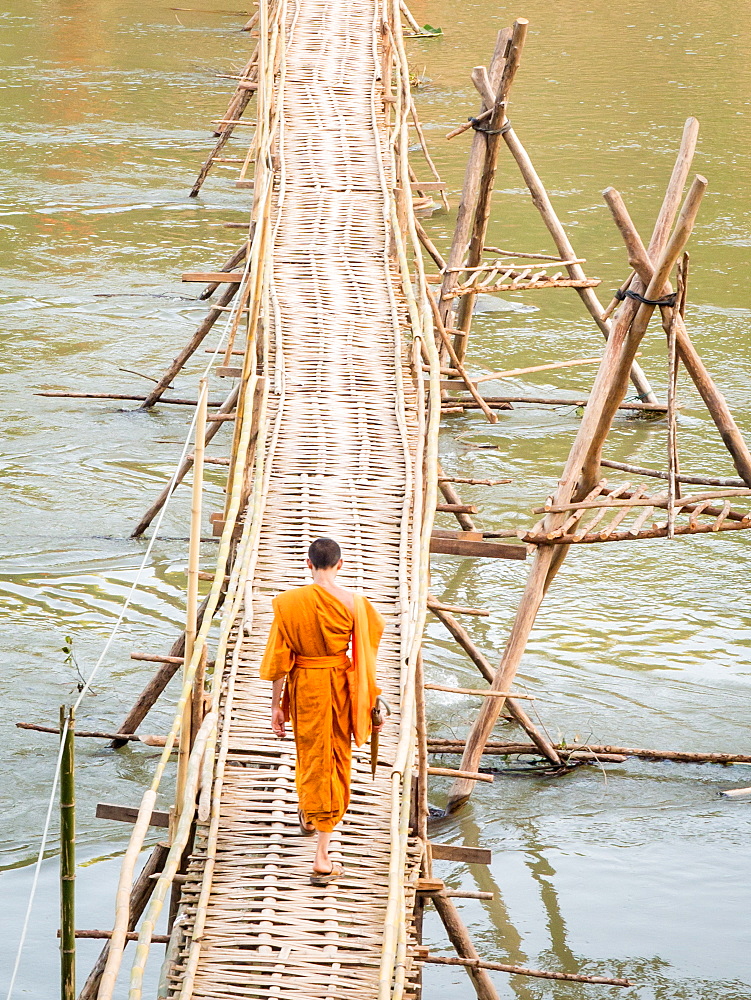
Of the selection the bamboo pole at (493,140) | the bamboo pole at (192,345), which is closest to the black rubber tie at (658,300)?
the bamboo pole at (192,345)

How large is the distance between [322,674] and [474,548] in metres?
1.26

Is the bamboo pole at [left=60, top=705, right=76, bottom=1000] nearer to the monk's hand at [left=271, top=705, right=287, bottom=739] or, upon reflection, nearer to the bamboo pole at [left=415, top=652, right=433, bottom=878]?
the monk's hand at [left=271, top=705, right=287, bottom=739]

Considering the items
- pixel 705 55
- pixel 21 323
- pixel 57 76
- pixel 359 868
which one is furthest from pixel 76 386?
pixel 705 55

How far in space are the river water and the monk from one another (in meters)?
1.56

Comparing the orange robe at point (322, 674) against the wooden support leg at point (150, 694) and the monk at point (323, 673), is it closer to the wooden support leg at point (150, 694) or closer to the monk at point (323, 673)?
the monk at point (323, 673)

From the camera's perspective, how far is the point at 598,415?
210 inches

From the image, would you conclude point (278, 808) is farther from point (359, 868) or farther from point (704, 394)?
point (704, 394)

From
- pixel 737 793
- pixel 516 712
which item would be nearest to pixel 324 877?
pixel 516 712

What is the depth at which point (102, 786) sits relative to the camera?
5.97 metres

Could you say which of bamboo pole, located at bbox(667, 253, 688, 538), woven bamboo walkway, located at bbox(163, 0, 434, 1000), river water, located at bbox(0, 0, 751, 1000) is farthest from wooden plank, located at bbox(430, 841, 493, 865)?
bamboo pole, located at bbox(667, 253, 688, 538)

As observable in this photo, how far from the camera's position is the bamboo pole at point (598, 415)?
5109 millimetres

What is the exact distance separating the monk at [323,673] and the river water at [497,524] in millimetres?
1558

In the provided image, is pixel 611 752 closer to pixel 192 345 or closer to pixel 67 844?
pixel 67 844

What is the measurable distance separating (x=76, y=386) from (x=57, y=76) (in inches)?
392
